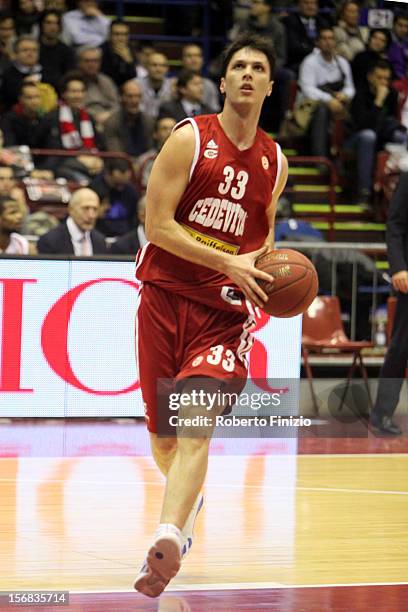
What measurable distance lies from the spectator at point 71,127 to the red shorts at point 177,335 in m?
7.24

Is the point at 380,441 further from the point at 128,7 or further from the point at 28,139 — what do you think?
the point at 128,7

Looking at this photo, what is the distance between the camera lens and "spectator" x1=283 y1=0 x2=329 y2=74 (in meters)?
14.9

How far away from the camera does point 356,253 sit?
1098 cm

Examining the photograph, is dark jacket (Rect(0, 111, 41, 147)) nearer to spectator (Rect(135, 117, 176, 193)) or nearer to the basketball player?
spectator (Rect(135, 117, 176, 193))

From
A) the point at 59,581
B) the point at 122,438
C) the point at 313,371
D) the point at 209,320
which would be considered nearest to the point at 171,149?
the point at 209,320

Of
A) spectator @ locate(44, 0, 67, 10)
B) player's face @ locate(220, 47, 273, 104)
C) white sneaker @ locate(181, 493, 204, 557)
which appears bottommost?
white sneaker @ locate(181, 493, 204, 557)

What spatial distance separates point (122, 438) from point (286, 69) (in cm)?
684

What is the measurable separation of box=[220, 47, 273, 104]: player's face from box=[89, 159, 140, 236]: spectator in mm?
6625

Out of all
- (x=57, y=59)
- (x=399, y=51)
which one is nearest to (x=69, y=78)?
(x=57, y=59)

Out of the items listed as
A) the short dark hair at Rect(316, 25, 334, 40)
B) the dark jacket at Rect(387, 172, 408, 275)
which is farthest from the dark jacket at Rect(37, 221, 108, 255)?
the short dark hair at Rect(316, 25, 334, 40)

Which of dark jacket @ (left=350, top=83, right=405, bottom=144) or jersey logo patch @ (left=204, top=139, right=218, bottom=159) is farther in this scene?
dark jacket @ (left=350, top=83, right=405, bottom=144)

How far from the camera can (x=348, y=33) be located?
1553cm

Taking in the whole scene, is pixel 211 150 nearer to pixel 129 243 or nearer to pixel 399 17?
pixel 129 243

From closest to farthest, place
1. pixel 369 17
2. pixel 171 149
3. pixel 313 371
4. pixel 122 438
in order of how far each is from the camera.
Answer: pixel 171 149 < pixel 122 438 < pixel 313 371 < pixel 369 17
